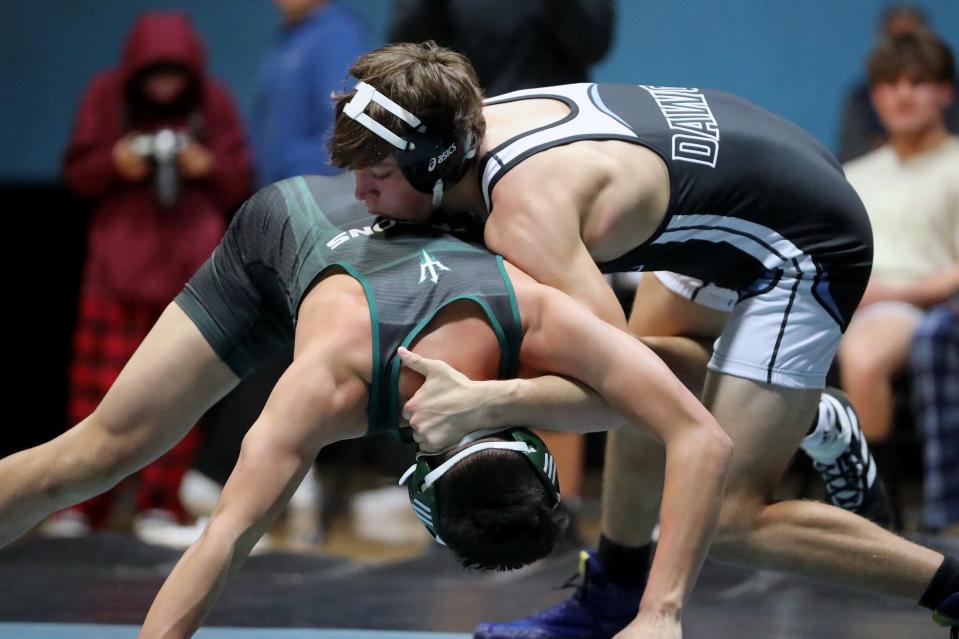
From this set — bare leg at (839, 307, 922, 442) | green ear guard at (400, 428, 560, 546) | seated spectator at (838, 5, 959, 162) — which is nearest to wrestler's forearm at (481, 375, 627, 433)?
green ear guard at (400, 428, 560, 546)

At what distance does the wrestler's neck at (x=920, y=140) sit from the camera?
471cm

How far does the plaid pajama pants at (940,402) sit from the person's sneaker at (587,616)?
1.77 m

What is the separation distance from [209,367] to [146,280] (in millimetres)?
2148

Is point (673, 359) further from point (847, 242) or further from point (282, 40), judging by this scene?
point (282, 40)

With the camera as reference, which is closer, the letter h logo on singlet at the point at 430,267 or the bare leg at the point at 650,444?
the letter h logo on singlet at the point at 430,267

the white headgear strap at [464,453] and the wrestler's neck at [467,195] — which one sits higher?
the wrestler's neck at [467,195]

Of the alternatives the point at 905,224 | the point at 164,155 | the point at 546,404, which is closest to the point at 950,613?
the point at 546,404

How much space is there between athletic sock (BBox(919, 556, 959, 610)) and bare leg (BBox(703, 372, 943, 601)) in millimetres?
12

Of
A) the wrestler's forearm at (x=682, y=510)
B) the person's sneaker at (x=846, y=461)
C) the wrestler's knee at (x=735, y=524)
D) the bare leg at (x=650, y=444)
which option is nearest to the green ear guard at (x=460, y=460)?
the wrestler's forearm at (x=682, y=510)

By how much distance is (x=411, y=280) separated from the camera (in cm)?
252

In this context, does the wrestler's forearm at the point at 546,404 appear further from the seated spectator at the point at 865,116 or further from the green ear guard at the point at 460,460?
the seated spectator at the point at 865,116

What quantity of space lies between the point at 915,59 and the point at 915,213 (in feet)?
1.62

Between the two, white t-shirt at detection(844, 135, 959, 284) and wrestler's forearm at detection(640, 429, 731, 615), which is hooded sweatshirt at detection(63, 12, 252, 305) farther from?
wrestler's forearm at detection(640, 429, 731, 615)

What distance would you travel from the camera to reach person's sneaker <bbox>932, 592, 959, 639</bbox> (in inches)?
109
